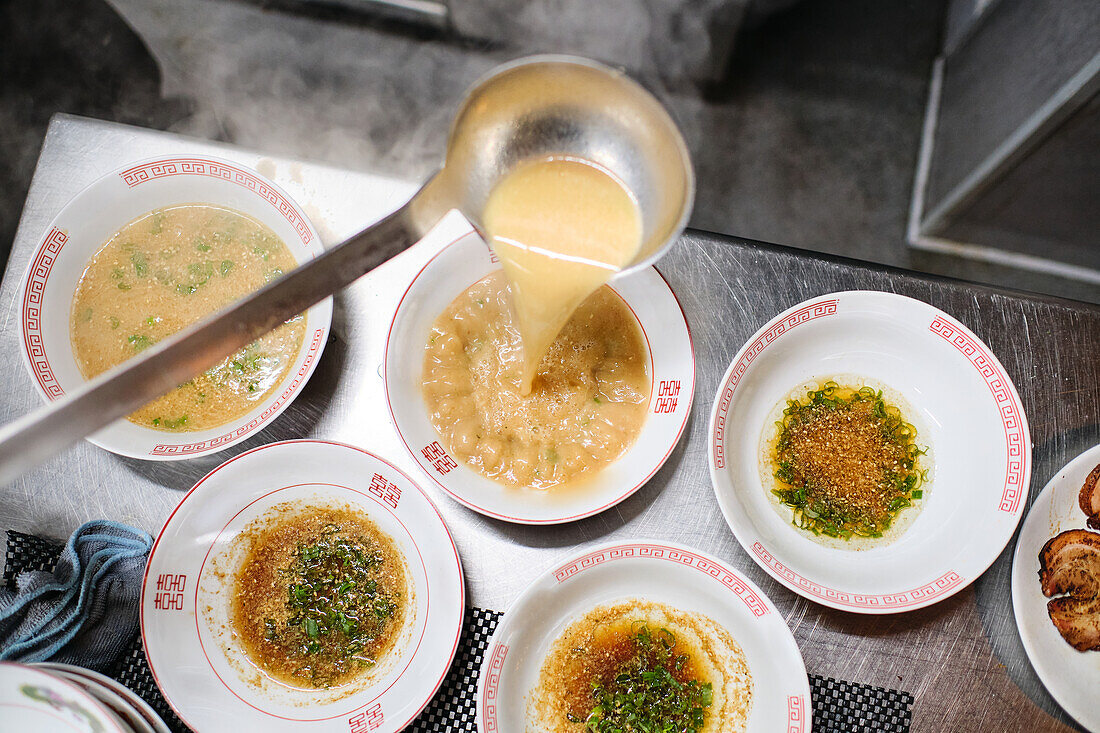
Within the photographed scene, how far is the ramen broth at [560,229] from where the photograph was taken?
6.64 feet

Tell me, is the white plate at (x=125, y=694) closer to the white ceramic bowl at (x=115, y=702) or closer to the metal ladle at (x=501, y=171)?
the white ceramic bowl at (x=115, y=702)

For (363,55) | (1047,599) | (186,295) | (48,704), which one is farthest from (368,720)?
(363,55)

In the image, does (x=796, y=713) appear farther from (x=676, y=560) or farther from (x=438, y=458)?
(x=438, y=458)

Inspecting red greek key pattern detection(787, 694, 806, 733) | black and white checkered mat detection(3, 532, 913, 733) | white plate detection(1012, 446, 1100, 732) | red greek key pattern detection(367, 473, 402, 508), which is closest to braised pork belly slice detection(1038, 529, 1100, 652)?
white plate detection(1012, 446, 1100, 732)

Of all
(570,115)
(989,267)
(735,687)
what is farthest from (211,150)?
(989,267)

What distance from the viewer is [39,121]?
3459mm

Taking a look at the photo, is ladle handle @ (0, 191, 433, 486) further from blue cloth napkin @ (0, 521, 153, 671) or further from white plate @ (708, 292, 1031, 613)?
white plate @ (708, 292, 1031, 613)

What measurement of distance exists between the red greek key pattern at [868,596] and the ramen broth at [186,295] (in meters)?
1.47

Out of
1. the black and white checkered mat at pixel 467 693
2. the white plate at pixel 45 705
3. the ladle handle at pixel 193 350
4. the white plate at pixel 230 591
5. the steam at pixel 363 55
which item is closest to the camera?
the ladle handle at pixel 193 350

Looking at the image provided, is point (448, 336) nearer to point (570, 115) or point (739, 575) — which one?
point (570, 115)

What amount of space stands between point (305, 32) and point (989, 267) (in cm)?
324

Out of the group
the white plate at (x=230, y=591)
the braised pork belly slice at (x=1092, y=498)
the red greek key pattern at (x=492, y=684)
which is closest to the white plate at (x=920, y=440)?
the braised pork belly slice at (x=1092, y=498)

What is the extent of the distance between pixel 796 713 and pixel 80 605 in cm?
194

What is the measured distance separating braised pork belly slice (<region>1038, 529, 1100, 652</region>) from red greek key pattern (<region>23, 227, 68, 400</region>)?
2.81 m
